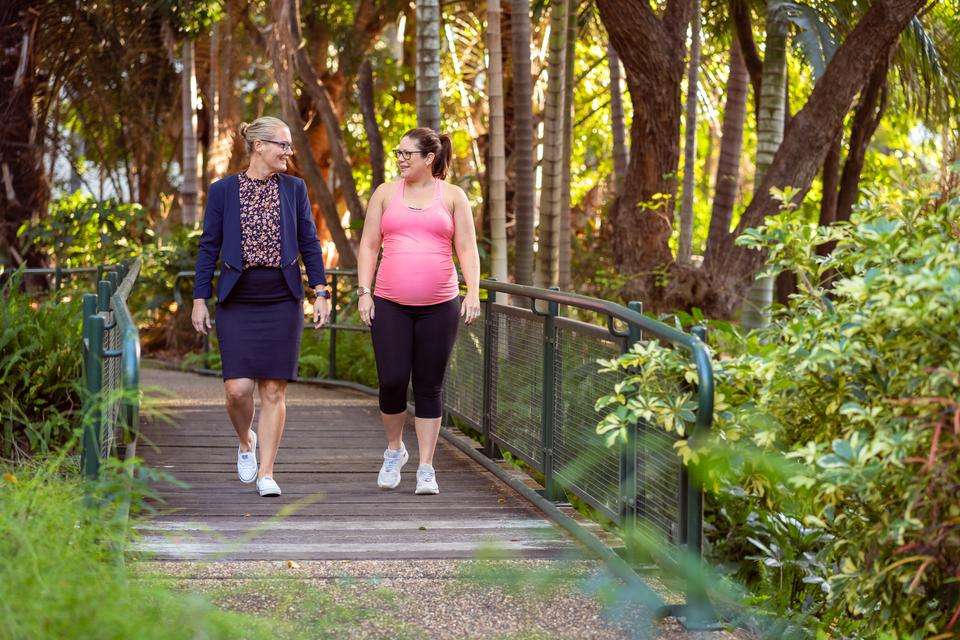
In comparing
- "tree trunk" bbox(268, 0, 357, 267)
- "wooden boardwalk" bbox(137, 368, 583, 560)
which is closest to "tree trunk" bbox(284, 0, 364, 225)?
"tree trunk" bbox(268, 0, 357, 267)

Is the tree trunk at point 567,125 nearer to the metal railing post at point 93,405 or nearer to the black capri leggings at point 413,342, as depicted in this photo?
the black capri leggings at point 413,342

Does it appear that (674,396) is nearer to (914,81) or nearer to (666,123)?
(666,123)

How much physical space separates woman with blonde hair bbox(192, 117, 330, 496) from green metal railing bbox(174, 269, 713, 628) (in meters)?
1.12

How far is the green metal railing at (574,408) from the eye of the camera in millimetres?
4270

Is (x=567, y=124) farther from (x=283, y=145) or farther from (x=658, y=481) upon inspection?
(x=658, y=481)

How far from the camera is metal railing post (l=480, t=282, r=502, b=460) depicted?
718cm

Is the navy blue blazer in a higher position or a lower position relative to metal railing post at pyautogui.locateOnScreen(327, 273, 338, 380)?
higher

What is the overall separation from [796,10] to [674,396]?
306 inches

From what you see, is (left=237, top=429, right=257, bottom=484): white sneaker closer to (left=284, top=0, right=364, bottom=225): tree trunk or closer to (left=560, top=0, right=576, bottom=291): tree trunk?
(left=560, top=0, right=576, bottom=291): tree trunk

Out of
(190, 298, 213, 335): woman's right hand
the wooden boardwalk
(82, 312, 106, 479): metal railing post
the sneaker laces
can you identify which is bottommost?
the wooden boardwalk

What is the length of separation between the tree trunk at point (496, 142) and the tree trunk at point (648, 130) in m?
1.01

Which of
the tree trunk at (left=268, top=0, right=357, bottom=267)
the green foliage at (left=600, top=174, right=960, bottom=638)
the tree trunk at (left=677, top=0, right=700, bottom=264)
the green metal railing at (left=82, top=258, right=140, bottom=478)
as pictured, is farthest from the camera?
the tree trunk at (left=677, top=0, right=700, bottom=264)

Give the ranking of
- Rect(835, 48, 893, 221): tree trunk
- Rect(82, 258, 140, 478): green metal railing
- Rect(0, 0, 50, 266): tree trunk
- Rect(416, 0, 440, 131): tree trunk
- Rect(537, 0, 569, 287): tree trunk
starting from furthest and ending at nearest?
1. Rect(0, 0, 50, 266): tree trunk
2. Rect(835, 48, 893, 221): tree trunk
3. Rect(537, 0, 569, 287): tree trunk
4. Rect(416, 0, 440, 131): tree trunk
5. Rect(82, 258, 140, 478): green metal railing

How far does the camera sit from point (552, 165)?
10.9 metres
